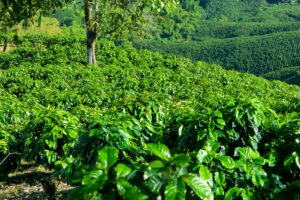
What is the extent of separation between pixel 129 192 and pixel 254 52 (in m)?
168

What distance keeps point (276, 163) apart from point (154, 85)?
55.4 ft

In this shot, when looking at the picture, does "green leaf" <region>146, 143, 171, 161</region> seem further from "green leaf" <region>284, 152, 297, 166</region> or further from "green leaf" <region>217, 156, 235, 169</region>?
"green leaf" <region>284, 152, 297, 166</region>

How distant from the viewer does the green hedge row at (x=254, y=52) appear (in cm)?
16000

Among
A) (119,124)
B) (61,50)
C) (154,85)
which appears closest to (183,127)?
(119,124)

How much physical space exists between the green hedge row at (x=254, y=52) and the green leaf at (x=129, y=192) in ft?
523

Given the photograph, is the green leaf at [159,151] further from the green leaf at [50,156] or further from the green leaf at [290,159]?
the green leaf at [50,156]

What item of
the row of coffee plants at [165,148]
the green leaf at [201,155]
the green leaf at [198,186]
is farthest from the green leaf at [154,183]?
the green leaf at [201,155]

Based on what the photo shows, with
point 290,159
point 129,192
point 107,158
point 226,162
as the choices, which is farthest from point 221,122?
point 129,192

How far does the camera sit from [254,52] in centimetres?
16438

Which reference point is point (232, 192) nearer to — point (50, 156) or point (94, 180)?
point (94, 180)

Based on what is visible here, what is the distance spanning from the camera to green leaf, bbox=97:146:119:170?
336 cm

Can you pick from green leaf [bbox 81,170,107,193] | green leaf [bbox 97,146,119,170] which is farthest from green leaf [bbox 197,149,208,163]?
green leaf [bbox 81,170,107,193]

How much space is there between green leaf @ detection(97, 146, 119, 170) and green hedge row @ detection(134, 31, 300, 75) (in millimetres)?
159095

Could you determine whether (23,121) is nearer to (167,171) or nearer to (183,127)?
(183,127)
